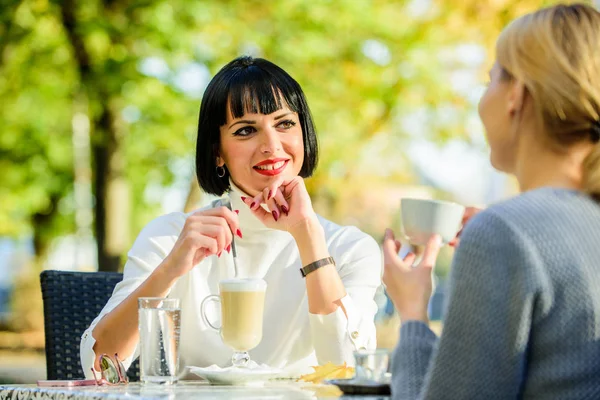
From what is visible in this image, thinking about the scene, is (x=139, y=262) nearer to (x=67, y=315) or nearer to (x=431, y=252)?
(x=67, y=315)

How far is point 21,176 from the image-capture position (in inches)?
701

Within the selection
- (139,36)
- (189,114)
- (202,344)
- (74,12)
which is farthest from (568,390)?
(189,114)

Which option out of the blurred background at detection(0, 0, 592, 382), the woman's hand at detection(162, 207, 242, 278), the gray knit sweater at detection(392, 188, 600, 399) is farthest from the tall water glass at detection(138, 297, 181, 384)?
the blurred background at detection(0, 0, 592, 382)

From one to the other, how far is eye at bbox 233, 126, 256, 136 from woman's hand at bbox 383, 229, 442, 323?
1.49 m

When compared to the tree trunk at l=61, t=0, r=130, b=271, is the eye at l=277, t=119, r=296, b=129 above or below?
below

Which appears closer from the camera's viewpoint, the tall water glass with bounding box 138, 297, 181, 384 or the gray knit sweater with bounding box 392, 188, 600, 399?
the gray knit sweater with bounding box 392, 188, 600, 399

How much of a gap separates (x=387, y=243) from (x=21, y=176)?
16.7 meters

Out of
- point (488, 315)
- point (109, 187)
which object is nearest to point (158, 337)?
point (488, 315)

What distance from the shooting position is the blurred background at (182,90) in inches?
398

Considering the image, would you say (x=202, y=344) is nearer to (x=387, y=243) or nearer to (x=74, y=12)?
(x=387, y=243)

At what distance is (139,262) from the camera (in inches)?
128

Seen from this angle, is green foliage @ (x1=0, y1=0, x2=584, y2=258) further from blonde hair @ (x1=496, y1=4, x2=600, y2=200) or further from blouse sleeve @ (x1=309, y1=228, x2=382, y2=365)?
blonde hair @ (x1=496, y1=4, x2=600, y2=200)

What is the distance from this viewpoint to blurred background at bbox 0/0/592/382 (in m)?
10.1

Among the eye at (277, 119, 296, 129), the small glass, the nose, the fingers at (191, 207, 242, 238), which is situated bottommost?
the small glass
